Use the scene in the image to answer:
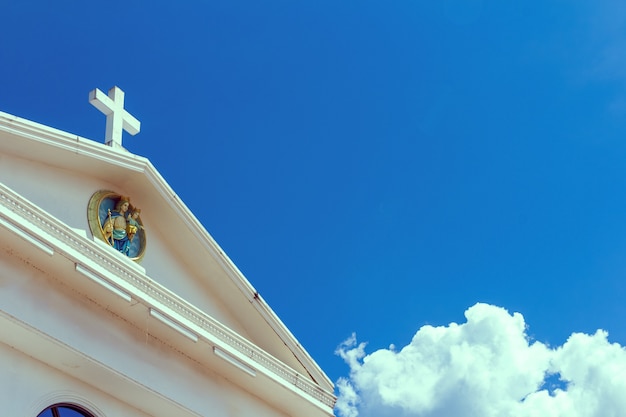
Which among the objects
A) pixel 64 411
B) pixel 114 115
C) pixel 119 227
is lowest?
pixel 64 411

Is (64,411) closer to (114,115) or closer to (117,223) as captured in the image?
(117,223)

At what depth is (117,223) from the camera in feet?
41.6

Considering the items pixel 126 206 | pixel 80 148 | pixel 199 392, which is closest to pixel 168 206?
pixel 126 206

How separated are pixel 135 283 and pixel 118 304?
45 cm

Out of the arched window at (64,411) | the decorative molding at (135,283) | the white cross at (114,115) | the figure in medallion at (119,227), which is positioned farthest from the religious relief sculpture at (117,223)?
the arched window at (64,411)

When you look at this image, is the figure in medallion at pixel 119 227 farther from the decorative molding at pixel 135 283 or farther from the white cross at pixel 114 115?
the white cross at pixel 114 115

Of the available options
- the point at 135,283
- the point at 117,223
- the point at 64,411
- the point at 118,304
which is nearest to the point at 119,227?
the point at 117,223

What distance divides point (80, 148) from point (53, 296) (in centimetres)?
248

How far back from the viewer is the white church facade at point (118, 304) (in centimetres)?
1026

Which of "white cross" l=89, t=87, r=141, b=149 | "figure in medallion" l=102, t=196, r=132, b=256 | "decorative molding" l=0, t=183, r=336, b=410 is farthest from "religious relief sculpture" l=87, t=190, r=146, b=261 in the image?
"white cross" l=89, t=87, r=141, b=149

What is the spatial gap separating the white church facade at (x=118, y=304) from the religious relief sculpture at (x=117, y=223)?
22mm

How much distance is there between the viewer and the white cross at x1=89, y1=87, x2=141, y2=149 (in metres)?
14.0

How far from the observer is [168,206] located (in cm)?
1332

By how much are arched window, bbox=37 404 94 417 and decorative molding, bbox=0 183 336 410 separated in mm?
1581
